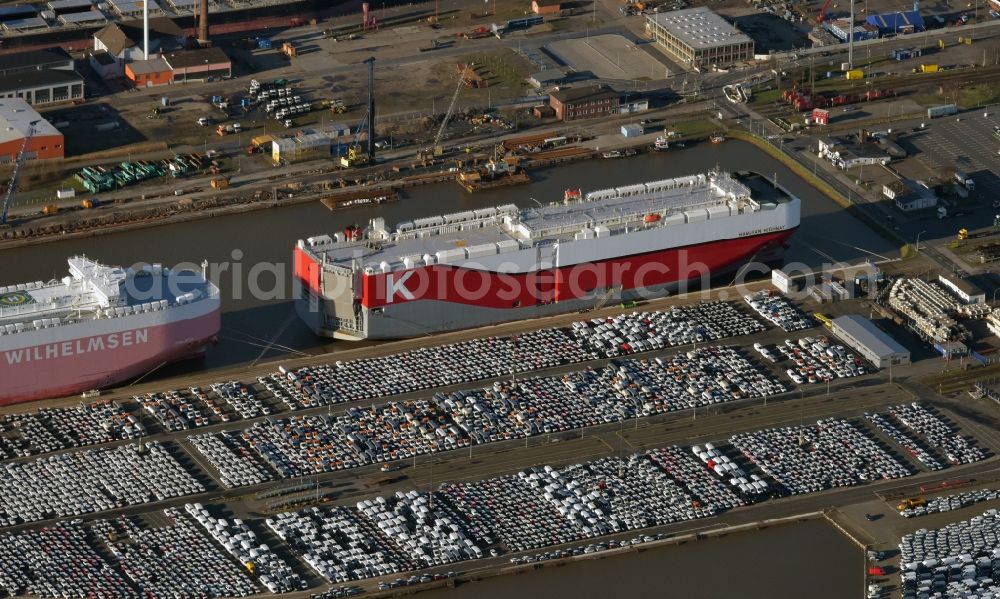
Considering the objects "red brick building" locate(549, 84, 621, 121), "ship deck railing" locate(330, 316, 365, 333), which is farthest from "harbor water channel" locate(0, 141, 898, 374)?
"red brick building" locate(549, 84, 621, 121)

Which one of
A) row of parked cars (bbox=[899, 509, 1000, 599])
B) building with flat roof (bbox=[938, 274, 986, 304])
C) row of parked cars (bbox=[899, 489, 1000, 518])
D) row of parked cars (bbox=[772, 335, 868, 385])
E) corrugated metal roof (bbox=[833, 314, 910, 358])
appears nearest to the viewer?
row of parked cars (bbox=[899, 509, 1000, 599])

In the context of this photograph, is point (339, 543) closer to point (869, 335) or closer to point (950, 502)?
point (950, 502)

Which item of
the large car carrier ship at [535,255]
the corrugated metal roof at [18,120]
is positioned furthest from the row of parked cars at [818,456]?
the corrugated metal roof at [18,120]

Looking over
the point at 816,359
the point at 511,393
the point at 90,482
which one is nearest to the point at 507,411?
the point at 511,393

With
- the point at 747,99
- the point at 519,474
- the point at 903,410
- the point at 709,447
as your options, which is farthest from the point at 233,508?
the point at 747,99

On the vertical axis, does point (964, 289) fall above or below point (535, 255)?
below

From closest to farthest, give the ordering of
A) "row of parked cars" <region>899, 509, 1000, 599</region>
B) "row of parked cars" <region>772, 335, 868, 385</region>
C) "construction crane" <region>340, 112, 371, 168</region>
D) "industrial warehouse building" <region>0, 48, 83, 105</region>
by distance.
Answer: "row of parked cars" <region>899, 509, 1000, 599</region>
"row of parked cars" <region>772, 335, 868, 385</region>
"construction crane" <region>340, 112, 371, 168</region>
"industrial warehouse building" <region>0, 48, 83, 105</region>

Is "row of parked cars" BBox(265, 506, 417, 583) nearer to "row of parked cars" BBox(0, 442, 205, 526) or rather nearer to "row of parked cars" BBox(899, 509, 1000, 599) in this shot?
"row of parked cars" BBox(0, 442, 205, 526)
